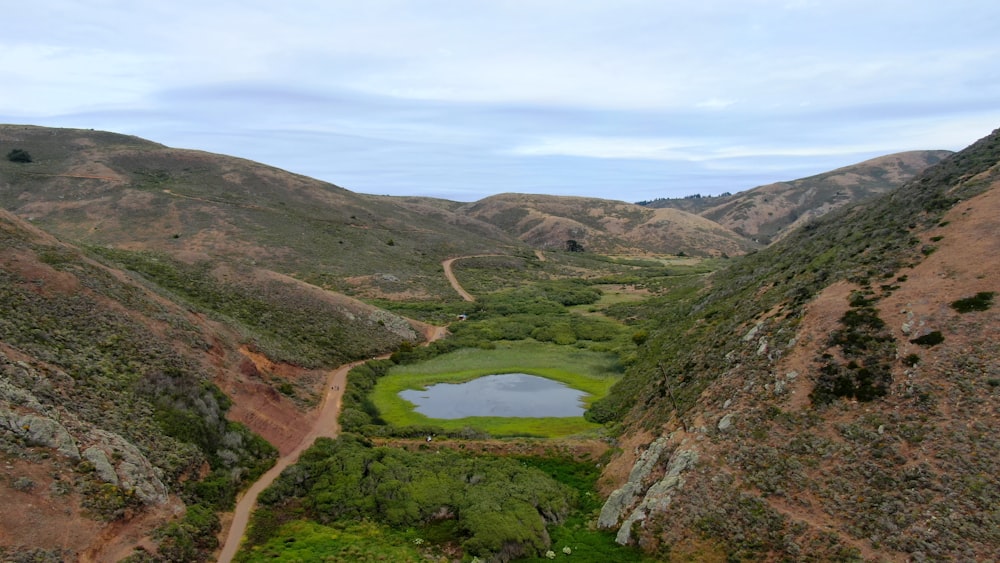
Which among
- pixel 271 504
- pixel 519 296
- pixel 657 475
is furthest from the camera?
pixel 519 296

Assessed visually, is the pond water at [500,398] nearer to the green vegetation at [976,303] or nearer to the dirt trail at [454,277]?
the green vegetation at [976,303]

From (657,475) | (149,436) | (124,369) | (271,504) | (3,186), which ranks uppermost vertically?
(3,186)

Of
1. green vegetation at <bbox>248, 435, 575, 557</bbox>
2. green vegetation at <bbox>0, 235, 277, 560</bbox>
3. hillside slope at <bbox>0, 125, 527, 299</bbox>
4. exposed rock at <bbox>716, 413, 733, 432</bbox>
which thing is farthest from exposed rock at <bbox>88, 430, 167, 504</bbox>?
hillside slope at <bbox>0, 125, 527, 299</bbox>

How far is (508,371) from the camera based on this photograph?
54656mm

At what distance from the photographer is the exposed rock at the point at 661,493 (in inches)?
965

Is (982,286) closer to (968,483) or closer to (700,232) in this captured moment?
(968,483)

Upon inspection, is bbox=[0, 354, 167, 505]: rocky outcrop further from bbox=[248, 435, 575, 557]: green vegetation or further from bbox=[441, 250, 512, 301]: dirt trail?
bbox=[441, 250, 512, 301]: dirt trail

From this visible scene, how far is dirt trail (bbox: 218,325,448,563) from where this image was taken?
25562mm

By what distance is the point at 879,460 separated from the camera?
69.7ft

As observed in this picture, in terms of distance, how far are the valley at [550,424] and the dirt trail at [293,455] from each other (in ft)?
0.58

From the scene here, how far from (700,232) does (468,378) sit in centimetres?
15427

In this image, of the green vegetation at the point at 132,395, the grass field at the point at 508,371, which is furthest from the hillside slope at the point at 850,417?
the green vegetation at the point at 132,395

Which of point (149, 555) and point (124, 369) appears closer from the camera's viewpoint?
point (149, 555)

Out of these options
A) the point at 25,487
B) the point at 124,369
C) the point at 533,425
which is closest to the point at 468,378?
the point at 533,425
